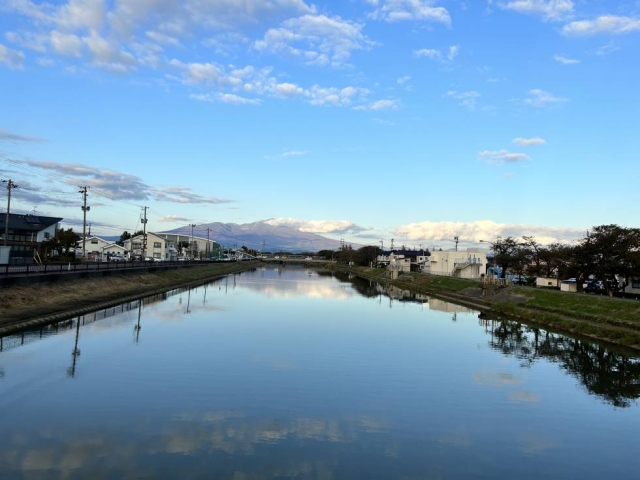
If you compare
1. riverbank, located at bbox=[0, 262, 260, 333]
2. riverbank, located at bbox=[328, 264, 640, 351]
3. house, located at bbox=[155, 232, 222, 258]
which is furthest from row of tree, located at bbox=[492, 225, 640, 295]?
house, located at bbox=[155, 232, 222, 258]

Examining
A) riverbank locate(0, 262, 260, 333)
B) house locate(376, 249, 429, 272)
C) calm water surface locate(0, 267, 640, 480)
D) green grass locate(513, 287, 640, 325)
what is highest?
house locate(376, 249, 429, 272)

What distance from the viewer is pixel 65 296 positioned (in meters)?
33.8

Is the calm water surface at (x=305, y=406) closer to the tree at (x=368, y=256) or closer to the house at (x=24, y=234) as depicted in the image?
the house at (x=24, y=234)

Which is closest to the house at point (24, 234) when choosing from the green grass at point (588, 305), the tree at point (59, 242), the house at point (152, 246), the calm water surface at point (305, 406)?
the tree at point (59, 242)

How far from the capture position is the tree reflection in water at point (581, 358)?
18956 mm

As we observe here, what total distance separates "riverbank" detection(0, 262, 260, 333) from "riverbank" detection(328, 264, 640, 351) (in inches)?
1299

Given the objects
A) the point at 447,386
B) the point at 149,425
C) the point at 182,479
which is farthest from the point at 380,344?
the point at 182,479

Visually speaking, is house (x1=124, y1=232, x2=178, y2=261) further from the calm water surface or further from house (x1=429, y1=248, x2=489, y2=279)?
the calm water surface

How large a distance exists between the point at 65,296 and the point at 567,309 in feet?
122

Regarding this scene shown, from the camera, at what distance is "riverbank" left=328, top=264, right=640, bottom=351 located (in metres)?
29.3

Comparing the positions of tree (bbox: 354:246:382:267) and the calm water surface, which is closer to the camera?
the calm water surface

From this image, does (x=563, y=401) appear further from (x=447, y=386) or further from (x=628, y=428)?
(x=447, y=386)

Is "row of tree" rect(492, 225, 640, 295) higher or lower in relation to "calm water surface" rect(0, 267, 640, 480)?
higher

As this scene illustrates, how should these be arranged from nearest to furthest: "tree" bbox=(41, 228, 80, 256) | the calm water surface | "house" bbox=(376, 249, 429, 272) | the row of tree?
the calm water surface → the row of tree → "tree" bbox=(41, 228, 80, 256) → "house" bbox=(376, 249, 429, 272)
